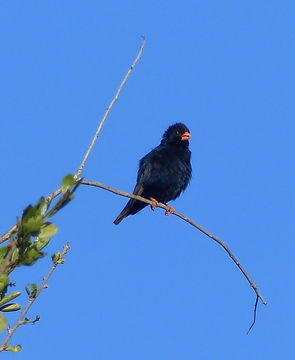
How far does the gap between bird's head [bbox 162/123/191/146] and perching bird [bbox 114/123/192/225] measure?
0.09m

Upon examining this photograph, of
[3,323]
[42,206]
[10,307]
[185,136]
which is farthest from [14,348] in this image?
[185,136]

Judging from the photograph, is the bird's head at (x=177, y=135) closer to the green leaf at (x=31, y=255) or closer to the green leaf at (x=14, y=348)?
the green leaf at (x=14, y=348)

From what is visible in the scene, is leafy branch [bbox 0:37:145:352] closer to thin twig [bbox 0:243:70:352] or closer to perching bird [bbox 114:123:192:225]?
thin twig [bbox 0:243:70:352]

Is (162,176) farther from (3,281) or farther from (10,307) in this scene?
(3,281)

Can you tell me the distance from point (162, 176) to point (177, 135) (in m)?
0.85

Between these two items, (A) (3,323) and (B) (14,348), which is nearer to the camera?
(A) (3,323)

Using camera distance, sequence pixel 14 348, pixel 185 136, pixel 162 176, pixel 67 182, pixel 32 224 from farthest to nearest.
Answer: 1. pixel 185 136
2. pixel 162 176
3. pixel 14 348
4. pixel 67 182
5. pixel 32 224

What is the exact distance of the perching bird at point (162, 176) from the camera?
10055 millimetres

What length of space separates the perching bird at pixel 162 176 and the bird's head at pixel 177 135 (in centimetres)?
9

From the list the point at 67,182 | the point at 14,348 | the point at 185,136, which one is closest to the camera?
the point at 67,182

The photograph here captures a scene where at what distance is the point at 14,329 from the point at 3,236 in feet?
1.20

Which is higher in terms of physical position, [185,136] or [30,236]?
[185,136]

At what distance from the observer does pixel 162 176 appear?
10.1m

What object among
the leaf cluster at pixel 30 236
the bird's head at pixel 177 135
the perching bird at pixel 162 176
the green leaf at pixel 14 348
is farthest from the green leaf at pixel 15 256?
the bird's head at pixel 177 135
